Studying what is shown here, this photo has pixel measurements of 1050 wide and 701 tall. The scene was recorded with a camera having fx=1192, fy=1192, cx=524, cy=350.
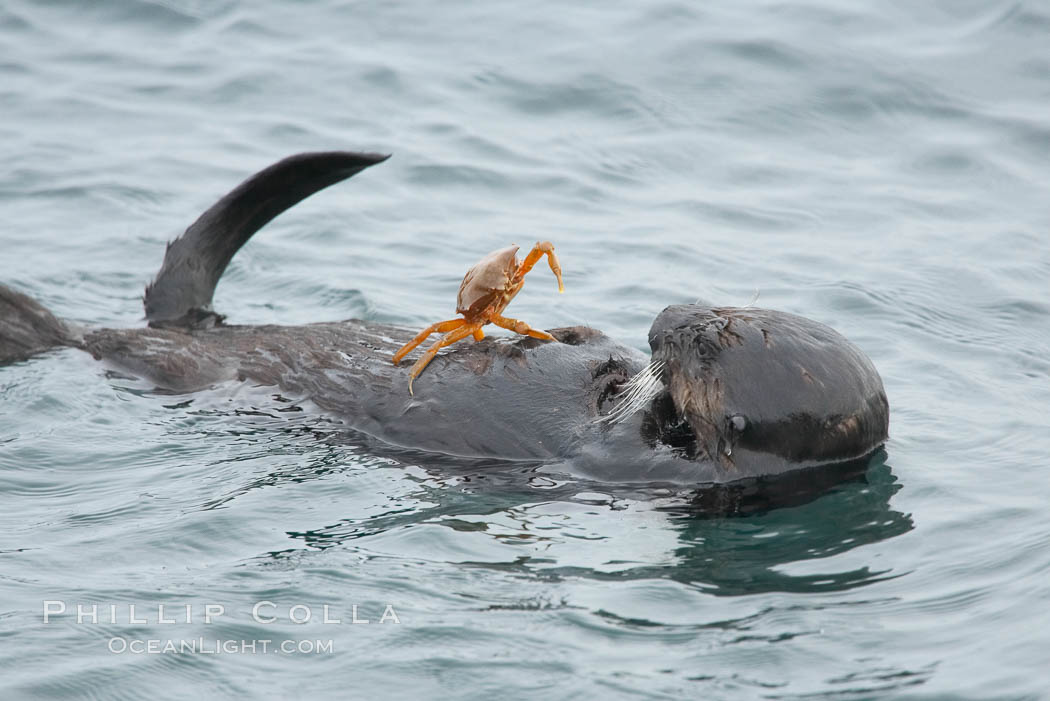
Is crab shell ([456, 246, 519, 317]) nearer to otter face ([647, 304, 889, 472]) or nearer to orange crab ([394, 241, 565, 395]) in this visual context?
orange crab ([394, 241, 565, 395])

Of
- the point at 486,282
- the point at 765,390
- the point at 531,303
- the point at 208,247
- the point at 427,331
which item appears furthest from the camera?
the point at 531,303

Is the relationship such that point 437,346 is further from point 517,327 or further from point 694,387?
point 694,387

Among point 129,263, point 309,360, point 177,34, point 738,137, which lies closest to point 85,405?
point 309,360

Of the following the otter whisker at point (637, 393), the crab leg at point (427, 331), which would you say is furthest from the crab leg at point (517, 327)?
the otter whisker at point (637, 393)

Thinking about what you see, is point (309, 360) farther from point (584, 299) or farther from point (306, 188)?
point (584, 299)

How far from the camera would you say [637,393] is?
13.6 ft

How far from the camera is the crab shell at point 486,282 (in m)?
4.27

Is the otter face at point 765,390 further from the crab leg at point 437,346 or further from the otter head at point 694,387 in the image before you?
the crab leg at point 437,346

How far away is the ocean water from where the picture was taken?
10.7ft

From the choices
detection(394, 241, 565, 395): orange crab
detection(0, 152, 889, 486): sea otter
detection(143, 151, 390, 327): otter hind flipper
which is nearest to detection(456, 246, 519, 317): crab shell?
detection(394, 241, 565, 395): orange crab

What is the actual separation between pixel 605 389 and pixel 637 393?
202 mm

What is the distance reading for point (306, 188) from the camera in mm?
5285

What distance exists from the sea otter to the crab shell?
203 mm

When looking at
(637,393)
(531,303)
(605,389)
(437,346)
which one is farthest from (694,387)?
(531,303)
